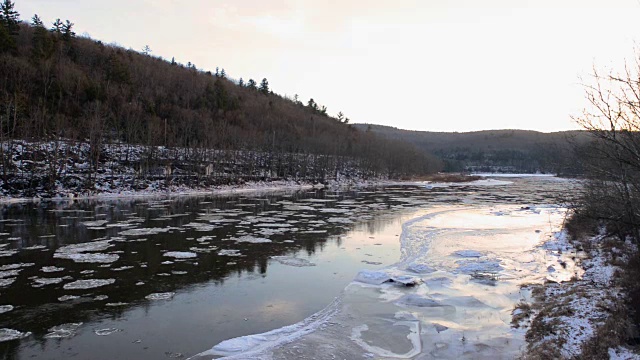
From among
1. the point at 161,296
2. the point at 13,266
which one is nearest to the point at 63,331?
the point at 161,296

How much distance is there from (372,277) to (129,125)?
56.1 metres

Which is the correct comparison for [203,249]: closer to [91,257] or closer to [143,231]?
[91,257]

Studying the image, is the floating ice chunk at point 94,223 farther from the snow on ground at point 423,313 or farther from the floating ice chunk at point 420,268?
the floating ice chunk at point 420,268

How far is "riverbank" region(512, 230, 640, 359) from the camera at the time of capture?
22.1ft

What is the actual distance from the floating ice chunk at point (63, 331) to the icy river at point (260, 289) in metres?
0.04

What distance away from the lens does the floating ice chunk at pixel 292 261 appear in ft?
47.5

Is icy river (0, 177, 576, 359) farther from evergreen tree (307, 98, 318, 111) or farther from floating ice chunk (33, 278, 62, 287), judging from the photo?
evergreen tree (307, 98, 318, 111)

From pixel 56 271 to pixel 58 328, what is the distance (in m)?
5.12

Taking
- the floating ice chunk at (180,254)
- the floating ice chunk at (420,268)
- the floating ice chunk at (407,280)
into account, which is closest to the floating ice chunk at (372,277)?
the floating ice chunk at (407,280)

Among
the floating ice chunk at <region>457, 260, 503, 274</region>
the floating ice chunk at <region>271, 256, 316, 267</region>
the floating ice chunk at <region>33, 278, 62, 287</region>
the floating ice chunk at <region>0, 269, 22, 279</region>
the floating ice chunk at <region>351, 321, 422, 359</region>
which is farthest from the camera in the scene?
the floating ice chunk at <region>271, 256, 316, 267</region>

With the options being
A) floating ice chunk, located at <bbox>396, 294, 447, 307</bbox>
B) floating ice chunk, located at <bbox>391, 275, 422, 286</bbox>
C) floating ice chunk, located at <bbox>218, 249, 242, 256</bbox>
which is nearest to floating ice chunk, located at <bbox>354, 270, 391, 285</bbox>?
floating ice chunk, located at <bbox>391, 275, 422, 286</bbox>

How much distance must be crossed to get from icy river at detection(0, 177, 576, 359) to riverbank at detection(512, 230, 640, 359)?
46 cm

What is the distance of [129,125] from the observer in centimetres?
5909

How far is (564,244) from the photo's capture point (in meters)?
18.4
